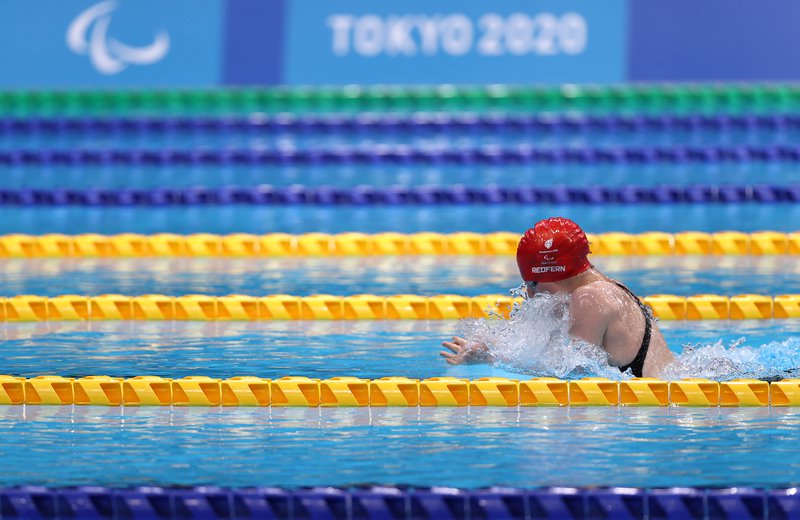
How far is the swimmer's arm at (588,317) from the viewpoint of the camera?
4.34 metres

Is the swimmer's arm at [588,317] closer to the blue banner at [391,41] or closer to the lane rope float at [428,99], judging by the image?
the blue banner at [391,41]

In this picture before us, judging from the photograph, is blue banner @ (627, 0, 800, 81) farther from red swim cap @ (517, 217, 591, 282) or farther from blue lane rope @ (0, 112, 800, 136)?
red swim cap @ (517, 217, 591, 282)

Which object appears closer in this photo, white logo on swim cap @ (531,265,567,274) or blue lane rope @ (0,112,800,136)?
white logo on swim cap @ (531,265,567,274)

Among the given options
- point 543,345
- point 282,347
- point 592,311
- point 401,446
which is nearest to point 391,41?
point 282,347

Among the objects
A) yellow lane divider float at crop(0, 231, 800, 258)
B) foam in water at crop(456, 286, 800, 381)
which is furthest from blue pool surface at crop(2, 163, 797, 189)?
foam in water at crop(456, 286, 800, 381)

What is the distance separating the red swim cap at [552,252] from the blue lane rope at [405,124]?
6.20m

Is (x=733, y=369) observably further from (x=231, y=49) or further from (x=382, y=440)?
(x=231, y=49)

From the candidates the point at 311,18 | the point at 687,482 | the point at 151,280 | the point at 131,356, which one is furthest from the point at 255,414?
the point at 311,18

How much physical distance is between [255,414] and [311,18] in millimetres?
6758

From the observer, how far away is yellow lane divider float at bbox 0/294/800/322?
5848 millimetres

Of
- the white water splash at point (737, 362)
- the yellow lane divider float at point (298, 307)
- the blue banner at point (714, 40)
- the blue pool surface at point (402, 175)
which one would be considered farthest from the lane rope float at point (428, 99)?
the white water splash at point (737, 362)

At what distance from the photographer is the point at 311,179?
923 cm

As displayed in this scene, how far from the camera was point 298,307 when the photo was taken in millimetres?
5949

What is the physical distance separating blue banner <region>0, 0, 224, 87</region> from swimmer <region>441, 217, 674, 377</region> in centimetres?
676
